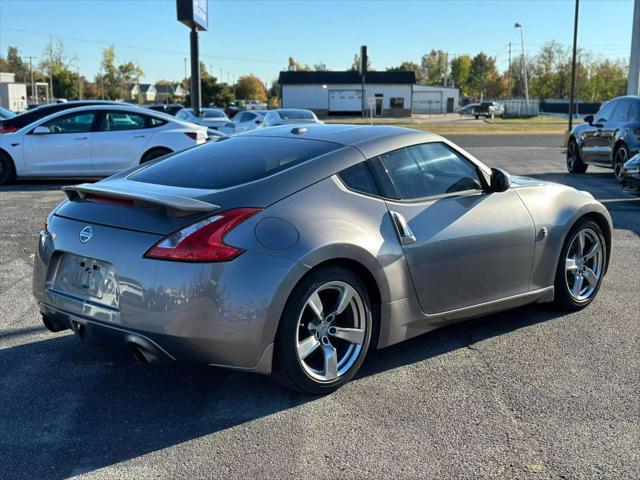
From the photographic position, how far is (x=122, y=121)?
13.0 metres

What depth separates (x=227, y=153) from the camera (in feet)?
14.7

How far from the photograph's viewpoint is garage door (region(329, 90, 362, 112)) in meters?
74.7

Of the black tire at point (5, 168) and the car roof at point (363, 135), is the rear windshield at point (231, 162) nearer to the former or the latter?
the car roof at point (363, 135)

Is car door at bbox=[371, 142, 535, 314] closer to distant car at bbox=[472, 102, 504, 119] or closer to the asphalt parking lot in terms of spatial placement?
the asphalt parking lot

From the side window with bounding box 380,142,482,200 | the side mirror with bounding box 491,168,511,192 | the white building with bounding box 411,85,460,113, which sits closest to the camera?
the side window with bounding box 380,142,482,200

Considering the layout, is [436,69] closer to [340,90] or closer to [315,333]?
[340,90]

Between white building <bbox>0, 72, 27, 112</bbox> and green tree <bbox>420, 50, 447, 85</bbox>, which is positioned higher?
green tree <bbox>420, 50, 447, 85</bbox>

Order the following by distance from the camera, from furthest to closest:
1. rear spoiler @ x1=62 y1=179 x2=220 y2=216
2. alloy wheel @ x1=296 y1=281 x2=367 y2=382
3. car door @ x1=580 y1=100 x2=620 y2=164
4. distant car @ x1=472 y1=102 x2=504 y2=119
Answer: distant car @ x1=472 y1=102 x2=504 y2=119, car door @ x1=580 y1=100 x2=620 y2=164, alloy wheel @ x1=296 y1=281 x2=367 y2=382, rear spoiler @ x1=62 y1=179 x2=220 y2=216

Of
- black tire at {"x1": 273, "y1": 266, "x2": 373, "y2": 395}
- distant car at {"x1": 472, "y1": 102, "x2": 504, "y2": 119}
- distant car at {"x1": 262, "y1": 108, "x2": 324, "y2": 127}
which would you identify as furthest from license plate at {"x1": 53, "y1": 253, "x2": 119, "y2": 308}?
distant car at {"x1": 472, "y1": 102, "x2": 504, "y2": 119}

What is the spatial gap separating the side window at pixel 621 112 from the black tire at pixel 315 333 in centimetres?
1209

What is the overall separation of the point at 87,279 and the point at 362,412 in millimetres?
1649

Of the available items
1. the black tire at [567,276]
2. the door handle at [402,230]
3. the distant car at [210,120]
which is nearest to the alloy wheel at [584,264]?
the black tire at [567,276]

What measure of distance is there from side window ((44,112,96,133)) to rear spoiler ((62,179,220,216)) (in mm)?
9103

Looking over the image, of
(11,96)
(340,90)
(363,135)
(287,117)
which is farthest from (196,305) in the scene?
(340,90)
